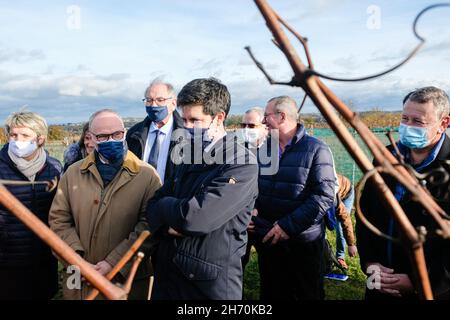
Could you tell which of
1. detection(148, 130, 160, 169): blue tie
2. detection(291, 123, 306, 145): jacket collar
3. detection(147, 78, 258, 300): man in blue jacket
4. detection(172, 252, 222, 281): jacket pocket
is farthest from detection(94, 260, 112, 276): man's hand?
detection(291, 123, 306, 145): jacket collar

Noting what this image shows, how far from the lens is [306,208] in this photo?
11.4 feet

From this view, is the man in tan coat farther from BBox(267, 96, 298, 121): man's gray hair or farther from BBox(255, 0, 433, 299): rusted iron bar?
BBox(255, 0, 433, 299): rusted iron bar

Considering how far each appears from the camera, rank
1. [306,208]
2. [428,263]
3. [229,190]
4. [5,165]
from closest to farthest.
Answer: [229,190] → [428,263] → [5,165] → [306,208]

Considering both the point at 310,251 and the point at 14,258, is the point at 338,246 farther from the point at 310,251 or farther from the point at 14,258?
the point at 14,258

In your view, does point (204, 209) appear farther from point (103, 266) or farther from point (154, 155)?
point (154, 155)

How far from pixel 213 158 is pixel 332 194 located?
5.25 feet

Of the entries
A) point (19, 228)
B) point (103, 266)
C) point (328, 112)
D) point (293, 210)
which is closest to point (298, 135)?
point (293, 210)

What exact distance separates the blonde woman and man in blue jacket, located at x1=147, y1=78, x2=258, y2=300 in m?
1.25

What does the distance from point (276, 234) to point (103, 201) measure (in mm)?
1555

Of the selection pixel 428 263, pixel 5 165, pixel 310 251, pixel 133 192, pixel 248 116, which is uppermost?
pixel 248 116

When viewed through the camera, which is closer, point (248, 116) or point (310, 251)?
point (310, 251)

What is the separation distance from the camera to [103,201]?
2779 millimetres

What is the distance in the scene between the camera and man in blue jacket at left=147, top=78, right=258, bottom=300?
223 cm

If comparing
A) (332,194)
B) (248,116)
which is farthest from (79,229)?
(248,116)
